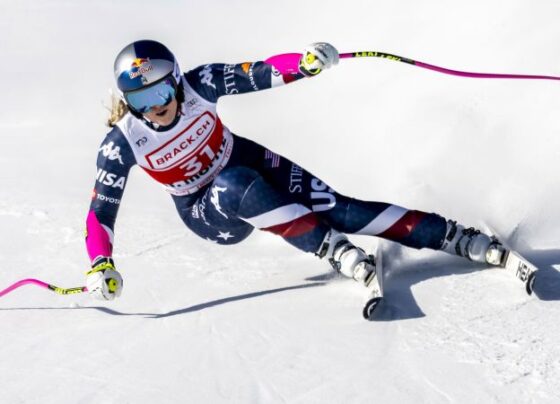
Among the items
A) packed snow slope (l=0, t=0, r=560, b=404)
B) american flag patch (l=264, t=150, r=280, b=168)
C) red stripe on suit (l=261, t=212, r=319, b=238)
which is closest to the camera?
packed snow slope (l=0, t=0, r=560, b=404)

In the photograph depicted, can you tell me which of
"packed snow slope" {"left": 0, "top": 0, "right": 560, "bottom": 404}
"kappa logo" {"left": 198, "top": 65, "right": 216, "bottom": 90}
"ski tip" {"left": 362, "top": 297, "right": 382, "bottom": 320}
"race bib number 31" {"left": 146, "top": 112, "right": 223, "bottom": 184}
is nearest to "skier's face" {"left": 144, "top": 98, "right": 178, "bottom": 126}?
"race bib number 31" {"left": 146, "top": 112, "right": 223, "bottom": 184}

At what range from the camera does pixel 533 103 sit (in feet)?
21.1

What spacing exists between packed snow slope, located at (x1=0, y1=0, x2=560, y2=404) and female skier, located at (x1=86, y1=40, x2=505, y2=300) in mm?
212

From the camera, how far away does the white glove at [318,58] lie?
4.15 m

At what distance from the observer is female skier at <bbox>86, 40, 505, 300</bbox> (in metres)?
4.18

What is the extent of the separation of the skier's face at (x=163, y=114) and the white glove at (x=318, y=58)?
0.71m

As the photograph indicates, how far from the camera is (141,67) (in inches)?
163

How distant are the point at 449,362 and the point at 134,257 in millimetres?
2580

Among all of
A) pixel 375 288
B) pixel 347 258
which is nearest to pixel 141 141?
pixel 347 258

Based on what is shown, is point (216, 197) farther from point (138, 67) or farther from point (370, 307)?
point (370, 307)

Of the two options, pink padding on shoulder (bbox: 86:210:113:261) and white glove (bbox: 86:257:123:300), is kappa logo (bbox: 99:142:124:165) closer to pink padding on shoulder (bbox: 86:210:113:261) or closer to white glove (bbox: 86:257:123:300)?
pink padding on shoulder (bbox: 86:210:113:261)

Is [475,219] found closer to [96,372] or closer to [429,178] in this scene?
[429,178]

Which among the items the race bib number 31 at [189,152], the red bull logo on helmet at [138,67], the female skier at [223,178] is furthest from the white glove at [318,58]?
the red bull logo on helmet at [138,67]

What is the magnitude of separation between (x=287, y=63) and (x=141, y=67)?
2.46ft
